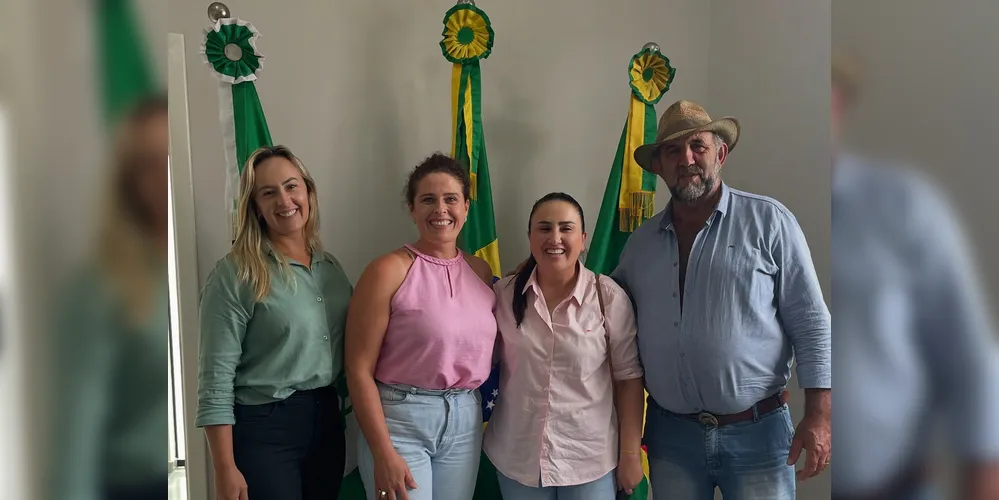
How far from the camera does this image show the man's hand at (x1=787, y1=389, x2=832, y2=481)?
1.48 metres

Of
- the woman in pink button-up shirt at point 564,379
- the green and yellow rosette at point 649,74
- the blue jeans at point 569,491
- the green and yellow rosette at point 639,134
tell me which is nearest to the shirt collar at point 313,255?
the woman in pink button-up shirt at point 564,379

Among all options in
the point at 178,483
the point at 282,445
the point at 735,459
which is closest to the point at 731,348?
the point at 735,459

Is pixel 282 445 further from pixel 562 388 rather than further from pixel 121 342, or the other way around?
pixel 121 342

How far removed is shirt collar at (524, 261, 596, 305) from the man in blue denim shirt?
0.56 feet

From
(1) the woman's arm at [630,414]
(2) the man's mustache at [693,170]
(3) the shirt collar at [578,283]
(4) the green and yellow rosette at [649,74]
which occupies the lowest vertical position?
(1) the woman's arm at [630,414]

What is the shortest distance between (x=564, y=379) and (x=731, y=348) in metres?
0.43

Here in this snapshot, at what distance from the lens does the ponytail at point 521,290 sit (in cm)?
170

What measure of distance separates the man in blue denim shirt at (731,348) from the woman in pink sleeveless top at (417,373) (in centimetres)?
49

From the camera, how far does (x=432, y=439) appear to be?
1603 mm

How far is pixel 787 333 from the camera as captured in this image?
1.60m

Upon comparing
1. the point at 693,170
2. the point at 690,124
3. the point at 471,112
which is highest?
the point at 471,112

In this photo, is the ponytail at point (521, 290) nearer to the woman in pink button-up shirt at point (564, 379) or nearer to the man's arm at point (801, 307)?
the woman in pink button-up shirt at point (564, 379)

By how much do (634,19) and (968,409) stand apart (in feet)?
8.26

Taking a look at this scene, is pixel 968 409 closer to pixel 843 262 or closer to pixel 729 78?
pixel 843 262
